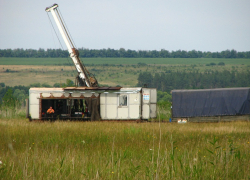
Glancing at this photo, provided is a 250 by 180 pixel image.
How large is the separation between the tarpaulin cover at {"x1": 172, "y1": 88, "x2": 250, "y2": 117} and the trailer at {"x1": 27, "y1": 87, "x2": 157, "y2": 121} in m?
3.77

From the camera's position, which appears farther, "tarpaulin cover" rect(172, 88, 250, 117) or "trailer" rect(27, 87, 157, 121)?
"tarpaulin cover" rect(172, 88, 250, 117)

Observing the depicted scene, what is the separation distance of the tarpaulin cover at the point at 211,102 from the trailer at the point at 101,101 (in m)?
3.77

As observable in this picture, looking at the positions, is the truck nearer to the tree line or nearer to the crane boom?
the crane boom

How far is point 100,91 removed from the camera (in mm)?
28000

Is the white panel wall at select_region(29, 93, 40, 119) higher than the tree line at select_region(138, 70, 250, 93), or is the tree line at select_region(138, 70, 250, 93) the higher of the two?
the white panel wall at select_region(29, 93, 40, 119)

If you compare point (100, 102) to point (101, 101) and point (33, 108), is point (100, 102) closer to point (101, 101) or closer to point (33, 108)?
Answer: point (101, 101)

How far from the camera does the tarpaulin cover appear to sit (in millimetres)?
30219

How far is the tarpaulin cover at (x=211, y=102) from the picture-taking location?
3022 centimetres

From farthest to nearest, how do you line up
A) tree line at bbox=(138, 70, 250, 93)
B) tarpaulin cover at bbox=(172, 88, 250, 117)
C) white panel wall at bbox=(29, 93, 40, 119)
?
tree line at bbox=(138, 70, 250, 93)
tarpaulin cover at bbox=(172, 88, 250, 117)
white panel wall at bbox=(29, 93, 40, 119)

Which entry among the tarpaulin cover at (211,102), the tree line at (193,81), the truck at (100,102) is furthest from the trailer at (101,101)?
the tree line at (193,81)

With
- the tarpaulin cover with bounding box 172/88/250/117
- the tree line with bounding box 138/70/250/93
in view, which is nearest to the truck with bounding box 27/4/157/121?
the tarpaulin cover with bounding box 172/88/250/117

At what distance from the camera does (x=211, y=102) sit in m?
30.6

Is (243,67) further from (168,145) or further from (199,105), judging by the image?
(168,145)

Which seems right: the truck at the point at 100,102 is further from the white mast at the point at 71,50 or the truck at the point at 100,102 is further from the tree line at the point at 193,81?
the tree line at the point at 193,81
